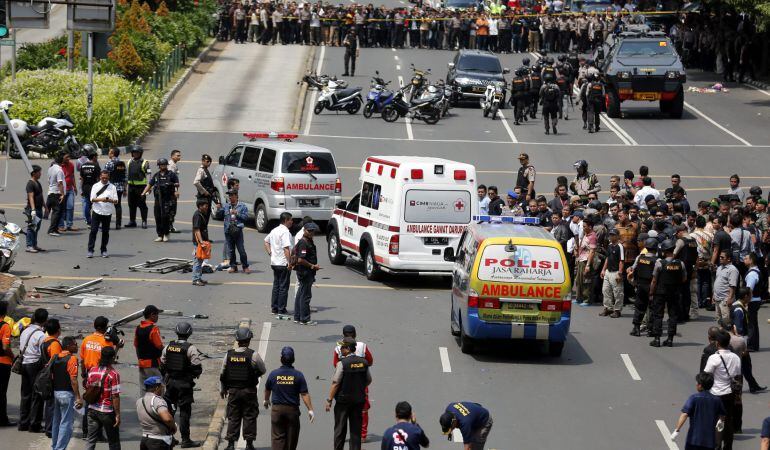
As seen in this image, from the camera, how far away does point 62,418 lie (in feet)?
43.2

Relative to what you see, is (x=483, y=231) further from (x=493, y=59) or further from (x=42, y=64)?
(x=42, y=64)

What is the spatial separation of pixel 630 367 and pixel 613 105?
1044 inches

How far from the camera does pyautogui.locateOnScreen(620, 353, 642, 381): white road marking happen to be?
55.9ft

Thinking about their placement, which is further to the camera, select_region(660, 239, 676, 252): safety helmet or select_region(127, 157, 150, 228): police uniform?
select_region(127, 157, 150, 228): police uniform

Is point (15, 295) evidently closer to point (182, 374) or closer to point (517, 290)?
point (182, 374)

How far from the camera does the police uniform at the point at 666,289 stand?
60.7 ft

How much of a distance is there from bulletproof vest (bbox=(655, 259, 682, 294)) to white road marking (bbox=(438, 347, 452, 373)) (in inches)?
130

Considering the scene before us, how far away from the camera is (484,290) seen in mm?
17266

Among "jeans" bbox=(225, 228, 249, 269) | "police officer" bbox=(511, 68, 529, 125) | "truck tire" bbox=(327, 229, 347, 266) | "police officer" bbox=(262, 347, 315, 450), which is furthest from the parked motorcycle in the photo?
"police officer" bbox=(262, 347, 315, 450)

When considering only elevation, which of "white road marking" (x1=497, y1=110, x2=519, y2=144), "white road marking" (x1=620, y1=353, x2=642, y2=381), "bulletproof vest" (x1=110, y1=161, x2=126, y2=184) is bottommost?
"white road marking" (x1=620, y1=353, x2=642, y2=381)

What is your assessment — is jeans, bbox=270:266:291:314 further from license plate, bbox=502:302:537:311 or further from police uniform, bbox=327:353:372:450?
police uniform, bbox=327:353:372:450

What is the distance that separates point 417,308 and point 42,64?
27923mm

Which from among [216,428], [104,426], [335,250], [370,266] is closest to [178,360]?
[216,428]

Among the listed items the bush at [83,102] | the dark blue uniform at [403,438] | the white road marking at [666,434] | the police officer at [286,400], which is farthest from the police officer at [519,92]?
the dark blue uniform at [403,438]
